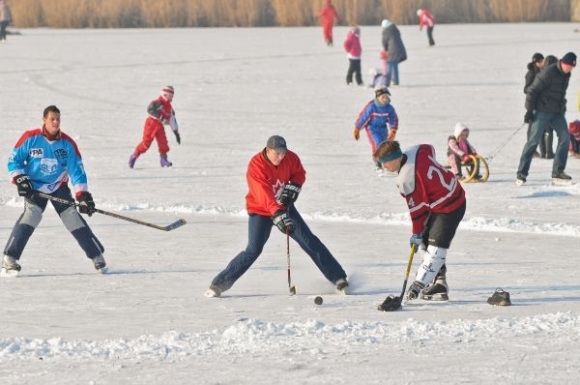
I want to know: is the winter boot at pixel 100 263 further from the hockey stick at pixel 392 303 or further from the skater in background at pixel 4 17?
the skater in background at pixel 4 17

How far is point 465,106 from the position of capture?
20531 mm

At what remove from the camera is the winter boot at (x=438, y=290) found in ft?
26.4

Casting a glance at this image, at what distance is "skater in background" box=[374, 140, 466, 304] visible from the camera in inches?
296

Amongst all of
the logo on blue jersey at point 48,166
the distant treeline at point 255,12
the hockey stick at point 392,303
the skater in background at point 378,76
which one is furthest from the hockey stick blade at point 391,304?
the distant treeline at point 255,12

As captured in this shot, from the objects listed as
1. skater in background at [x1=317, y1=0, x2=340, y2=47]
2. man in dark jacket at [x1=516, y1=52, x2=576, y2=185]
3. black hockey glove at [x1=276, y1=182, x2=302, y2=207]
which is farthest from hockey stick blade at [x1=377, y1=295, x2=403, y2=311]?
skater in background at [x1=317, y1=0, x2=340, y2=47]

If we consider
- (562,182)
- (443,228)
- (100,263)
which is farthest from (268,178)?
(562,182)

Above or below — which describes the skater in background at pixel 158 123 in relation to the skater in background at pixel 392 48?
below

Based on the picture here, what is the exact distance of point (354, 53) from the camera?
2334cm

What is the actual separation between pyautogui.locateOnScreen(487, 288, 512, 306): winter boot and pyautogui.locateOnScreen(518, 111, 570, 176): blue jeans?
5.31 metres

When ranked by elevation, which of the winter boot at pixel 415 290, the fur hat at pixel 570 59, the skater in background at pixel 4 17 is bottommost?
the winter boot at pixel 415 290

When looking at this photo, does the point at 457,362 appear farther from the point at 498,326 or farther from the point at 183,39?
the point at 183,39

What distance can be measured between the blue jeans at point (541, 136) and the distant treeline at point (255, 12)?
1060 inches

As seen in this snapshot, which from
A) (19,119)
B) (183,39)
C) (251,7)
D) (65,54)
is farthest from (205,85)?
(251,7)

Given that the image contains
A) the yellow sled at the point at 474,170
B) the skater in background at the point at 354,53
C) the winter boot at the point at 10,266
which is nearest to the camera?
the winter boot at the point at 10,266
